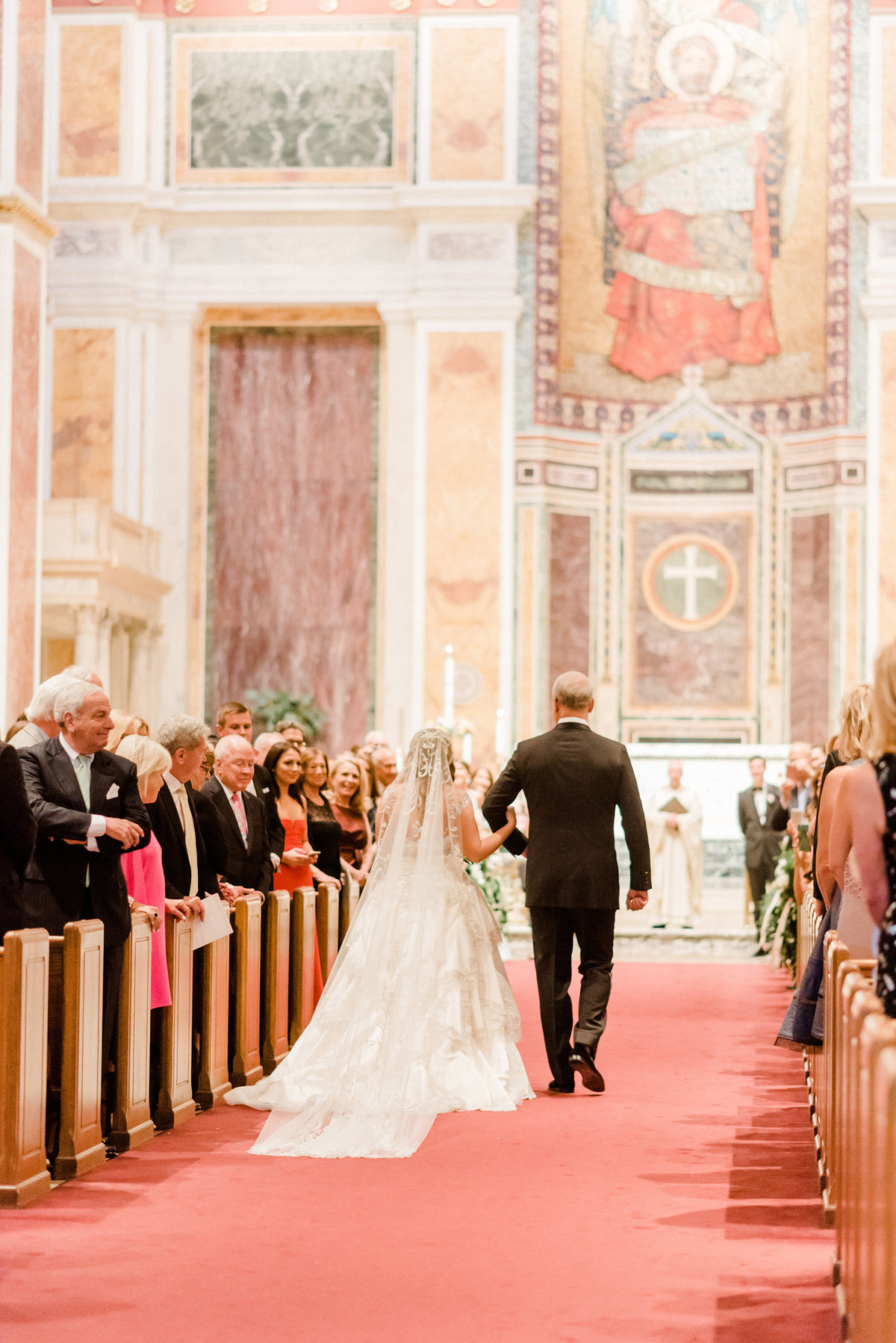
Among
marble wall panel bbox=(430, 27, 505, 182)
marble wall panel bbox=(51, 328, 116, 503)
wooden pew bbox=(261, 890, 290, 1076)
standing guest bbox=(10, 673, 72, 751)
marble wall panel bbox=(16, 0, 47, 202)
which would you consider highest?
marble wall panel bbox=(430, 27, 505, 182)

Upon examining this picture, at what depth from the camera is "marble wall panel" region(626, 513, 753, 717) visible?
17844 millimetres

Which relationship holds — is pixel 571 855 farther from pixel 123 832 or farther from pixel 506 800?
pixel 123 832

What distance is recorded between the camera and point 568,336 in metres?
17.8

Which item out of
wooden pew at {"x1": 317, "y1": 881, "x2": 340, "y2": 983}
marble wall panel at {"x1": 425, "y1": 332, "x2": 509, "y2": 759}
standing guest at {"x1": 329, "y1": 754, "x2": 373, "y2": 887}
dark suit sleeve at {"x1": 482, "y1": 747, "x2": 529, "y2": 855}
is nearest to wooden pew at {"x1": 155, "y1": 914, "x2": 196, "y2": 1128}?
dark suit sleeve at {"x1": 482, "y1": 747, "x2": 529, "y2": 855}

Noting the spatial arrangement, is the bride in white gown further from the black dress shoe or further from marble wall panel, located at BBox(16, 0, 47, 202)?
marble wall panel, located at BBox(16, 0, 47, 202)

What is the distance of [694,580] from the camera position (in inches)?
708

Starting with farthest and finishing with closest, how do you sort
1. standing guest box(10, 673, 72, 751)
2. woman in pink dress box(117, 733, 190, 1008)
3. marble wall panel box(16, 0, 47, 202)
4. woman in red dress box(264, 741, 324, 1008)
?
1. marble wall panel box(16, 0, 47, 202)
2. woman in red dress box(264, 741, 324, 1008)
3. woman in pink dress box(117, 733, 190, 1008)
4. standing guest box(10, 673, 72, 751)

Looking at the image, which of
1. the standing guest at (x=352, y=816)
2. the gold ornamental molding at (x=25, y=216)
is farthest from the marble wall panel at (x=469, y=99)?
the standing guest at (x=352, y=816)

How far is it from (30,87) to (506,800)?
7667 mm

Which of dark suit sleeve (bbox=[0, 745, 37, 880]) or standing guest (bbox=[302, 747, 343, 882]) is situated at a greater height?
dark suit sleeve (bbox=[0, 745, 37, 880])

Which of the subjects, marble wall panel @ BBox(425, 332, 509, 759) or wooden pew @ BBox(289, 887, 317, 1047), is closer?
wooden pew @ BBox(289, 887, 317, 1047)

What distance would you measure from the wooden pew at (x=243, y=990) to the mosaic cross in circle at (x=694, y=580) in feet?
37.3

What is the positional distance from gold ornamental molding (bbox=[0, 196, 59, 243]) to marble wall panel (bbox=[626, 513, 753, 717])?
7251mm

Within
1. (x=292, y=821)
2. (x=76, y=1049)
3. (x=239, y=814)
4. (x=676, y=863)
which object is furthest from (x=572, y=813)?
(x=676, y=863)
